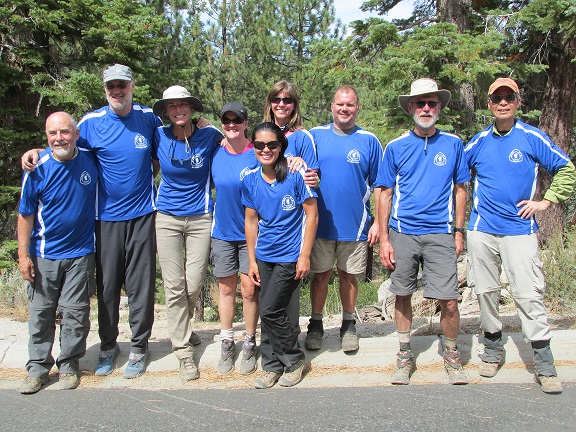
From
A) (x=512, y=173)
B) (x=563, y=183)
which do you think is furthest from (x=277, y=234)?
(x=563, y=183)

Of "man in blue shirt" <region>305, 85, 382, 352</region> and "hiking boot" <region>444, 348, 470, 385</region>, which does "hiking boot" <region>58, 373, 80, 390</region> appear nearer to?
"man in blue shirt" <region>305, 85, 382, 352</region>

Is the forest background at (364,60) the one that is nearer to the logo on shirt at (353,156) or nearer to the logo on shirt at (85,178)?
the logo on shirt at (353,156)

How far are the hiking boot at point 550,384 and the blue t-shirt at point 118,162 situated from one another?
3.39 m

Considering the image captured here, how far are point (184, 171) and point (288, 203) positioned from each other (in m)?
0.97

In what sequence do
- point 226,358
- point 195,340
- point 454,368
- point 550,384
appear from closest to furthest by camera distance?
point 550,384 → point 454,368 → point 226,358 → point 195,340

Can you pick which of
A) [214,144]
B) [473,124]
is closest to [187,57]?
[473,124]

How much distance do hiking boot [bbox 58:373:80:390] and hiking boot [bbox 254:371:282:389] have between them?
148 centimetres

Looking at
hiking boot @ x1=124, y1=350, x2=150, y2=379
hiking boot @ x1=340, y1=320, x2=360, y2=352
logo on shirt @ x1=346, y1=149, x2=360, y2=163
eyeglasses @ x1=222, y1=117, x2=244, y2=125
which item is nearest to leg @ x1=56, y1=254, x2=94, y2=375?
hiking boot @ x1=124, y1=350, x2=150, y2=379

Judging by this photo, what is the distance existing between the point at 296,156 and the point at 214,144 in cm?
74

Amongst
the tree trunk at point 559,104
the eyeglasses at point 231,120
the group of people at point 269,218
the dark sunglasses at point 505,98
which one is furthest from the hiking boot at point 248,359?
the tree trunk at point 559,104

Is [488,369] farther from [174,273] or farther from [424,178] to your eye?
[174,273]

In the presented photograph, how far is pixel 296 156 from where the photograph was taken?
4430 millimetres

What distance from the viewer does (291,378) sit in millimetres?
4270

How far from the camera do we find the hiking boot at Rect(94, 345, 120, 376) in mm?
4559
